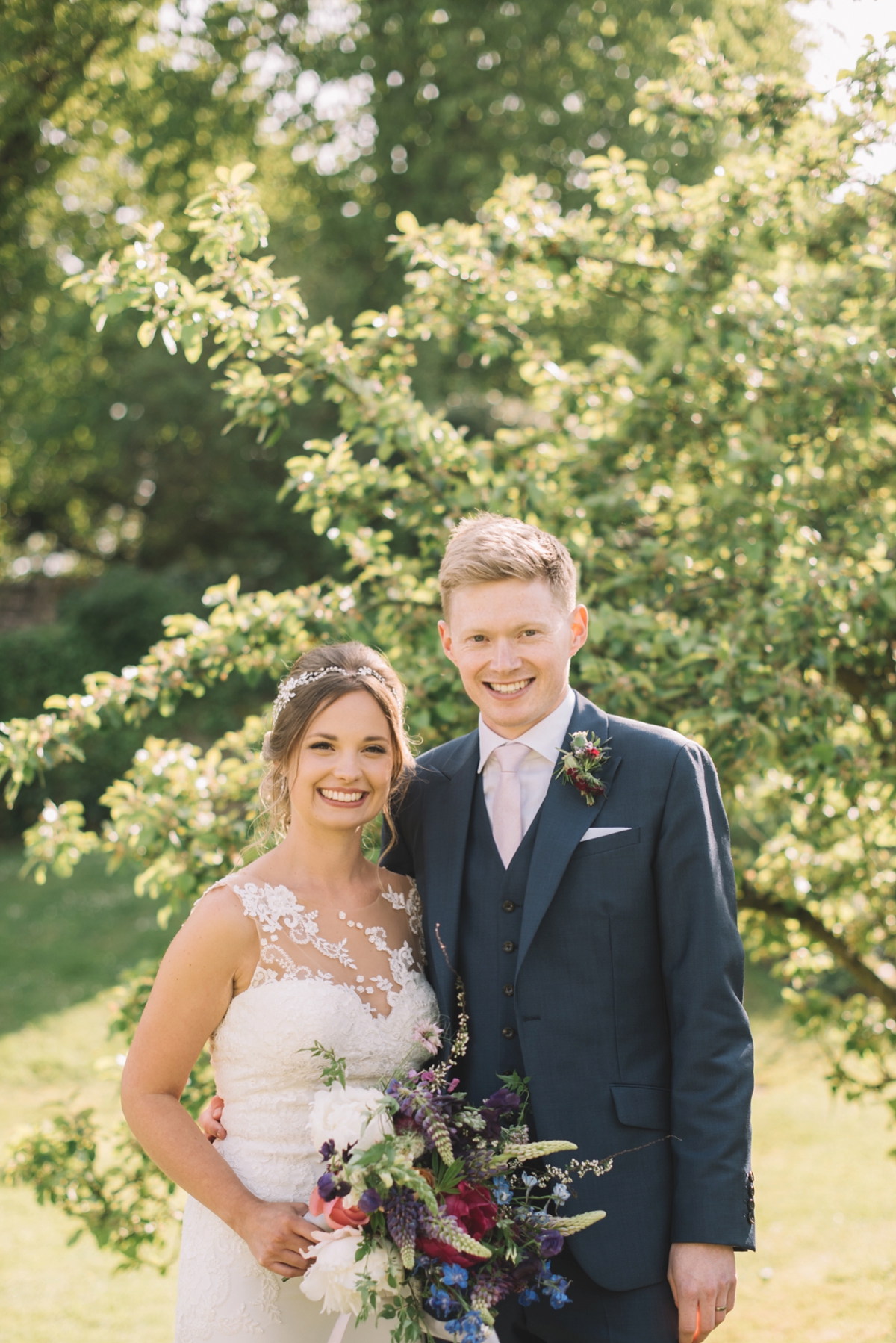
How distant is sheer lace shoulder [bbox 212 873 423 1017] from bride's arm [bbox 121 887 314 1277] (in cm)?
6

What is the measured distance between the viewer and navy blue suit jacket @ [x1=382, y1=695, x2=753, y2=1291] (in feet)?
7.27

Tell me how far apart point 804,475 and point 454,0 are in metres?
14.9

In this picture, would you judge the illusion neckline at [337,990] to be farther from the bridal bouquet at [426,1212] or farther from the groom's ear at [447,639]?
the groom's ear at [447,639]

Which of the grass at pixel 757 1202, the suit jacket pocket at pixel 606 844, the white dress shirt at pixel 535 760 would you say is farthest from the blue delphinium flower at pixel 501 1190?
the grass at pixel 757 1202

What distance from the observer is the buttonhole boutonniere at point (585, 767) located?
2.38 metres

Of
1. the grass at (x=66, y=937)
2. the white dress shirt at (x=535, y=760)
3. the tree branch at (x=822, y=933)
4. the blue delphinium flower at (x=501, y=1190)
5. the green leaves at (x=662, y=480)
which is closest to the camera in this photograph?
the blue delphinium flower at (x=501, y=1190)

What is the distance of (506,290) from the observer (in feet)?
13.2

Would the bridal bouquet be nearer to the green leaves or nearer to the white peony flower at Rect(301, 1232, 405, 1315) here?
the white peony flower at Rect(301, 1232, 405, 1315)

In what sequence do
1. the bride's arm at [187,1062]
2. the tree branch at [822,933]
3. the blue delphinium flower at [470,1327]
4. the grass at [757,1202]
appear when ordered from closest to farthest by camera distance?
the blue delphinium flower at [470,1327], the bride's arm at [187,1062], the tree branch at [822,933], the grass at [757,1202]

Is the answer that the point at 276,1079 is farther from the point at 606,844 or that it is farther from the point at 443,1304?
the point at 606,844

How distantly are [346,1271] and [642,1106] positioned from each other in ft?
2.31

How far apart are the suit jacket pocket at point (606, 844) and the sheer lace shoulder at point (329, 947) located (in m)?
0.53

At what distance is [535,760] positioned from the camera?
2547 millimetres

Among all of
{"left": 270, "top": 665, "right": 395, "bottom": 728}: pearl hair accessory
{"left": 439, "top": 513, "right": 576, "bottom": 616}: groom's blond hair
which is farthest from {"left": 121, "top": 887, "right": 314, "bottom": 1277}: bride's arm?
{"left": 439, "top": 513, "right": 576, "bottom": 616}: groom's blond hair
